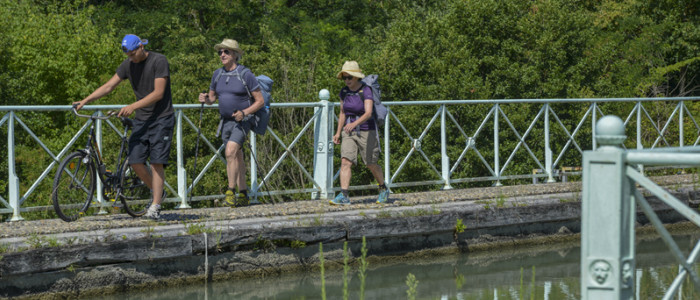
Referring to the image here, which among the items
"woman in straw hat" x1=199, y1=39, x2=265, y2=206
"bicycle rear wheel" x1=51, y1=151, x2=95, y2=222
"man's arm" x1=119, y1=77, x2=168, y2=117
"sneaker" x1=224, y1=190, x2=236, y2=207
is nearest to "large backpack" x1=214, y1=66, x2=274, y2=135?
"woman in straw hat" x1=199, y1=39, x2=265, y2=206

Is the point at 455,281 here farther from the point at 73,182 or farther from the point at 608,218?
the point at 608,218

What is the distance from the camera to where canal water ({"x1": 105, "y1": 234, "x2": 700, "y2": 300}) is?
6348 mm

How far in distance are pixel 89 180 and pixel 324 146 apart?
8.98 feet

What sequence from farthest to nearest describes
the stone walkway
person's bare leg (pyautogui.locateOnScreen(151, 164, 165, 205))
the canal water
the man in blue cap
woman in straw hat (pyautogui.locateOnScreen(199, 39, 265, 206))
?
woman in straw hat (pyautogui.locateOnScreen(199, 39, 265, 206)) < person's bare leg (pyautogui.locateOnScreen(151, 164, 165, 205)) < the man in blue cap < the stone walkway < the canal water

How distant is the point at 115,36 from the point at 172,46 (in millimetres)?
5562

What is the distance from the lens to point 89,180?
24.9 ft

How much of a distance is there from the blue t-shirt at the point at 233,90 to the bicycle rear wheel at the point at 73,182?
56.7 inches

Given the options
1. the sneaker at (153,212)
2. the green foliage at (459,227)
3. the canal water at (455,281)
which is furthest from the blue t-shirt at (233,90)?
the green foliage at (459,227)

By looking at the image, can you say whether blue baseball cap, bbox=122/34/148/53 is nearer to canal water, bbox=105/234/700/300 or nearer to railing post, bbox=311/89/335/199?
canal water, bbox=105/234/700/300

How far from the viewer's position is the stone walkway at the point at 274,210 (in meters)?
7.14

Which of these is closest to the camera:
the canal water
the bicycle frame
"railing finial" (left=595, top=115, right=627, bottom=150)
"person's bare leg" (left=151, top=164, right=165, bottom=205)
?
"railing finial" (left=595, top=115, right=627, bottom=150)

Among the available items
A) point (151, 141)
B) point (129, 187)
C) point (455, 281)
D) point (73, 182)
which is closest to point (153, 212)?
point (129, 187)

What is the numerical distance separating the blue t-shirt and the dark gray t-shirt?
981mm

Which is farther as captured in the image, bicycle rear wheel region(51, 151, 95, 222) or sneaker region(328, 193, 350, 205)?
sneaker region(328, 193, 350, 205)
